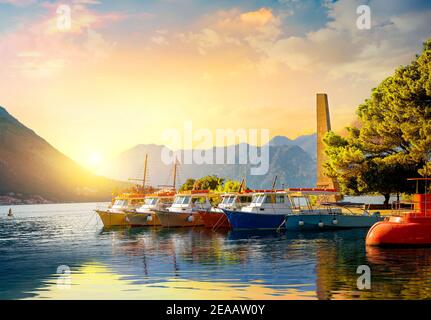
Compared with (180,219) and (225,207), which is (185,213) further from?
(225,207)

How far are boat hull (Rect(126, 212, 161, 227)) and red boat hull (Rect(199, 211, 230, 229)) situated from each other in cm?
1023

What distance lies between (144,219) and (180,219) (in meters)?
7.11

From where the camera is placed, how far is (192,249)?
39.3 meters

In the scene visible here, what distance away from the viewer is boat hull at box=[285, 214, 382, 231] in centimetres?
5212

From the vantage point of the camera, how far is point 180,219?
65562 mm

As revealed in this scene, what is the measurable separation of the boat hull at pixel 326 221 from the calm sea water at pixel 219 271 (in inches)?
303

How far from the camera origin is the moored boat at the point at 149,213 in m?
70.6

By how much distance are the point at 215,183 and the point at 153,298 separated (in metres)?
92.6

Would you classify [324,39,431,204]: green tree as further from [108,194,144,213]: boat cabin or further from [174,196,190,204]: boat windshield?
[108,194,144,213]: boat cabin

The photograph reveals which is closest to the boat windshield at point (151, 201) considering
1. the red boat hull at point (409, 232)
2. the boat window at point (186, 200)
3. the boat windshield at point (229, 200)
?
the boat window at point (186, 200)

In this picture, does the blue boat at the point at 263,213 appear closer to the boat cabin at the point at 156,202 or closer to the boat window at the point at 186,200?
the boat window at the point at 186,200
